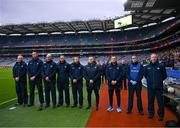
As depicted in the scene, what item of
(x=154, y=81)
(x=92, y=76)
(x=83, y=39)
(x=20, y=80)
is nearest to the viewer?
(x=154, y=81)

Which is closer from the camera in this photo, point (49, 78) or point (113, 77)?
point (113, 77)

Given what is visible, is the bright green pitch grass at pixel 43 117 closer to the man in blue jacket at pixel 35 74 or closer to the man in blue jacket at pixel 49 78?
the man in blue jacket at pixel 49 78

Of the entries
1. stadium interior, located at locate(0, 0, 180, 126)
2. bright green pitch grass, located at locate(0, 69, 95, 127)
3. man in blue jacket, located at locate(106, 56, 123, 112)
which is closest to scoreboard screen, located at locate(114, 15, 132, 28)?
stadium interior, located at locate(0, 0, 180, 126)

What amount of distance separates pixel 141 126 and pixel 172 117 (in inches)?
64.5

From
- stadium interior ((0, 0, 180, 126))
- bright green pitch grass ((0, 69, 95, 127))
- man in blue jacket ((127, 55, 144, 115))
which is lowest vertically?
bright green pitch grass ((0, 69, 95, 127))

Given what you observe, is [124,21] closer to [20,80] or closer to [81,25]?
[81,25]

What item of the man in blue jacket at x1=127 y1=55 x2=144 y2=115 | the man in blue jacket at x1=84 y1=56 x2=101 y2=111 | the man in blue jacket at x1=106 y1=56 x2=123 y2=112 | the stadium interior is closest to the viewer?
the man in blue jacket at x1=127 y1=55 x2=144 y2=115

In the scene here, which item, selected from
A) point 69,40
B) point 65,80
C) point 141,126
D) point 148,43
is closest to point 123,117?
point 141,126

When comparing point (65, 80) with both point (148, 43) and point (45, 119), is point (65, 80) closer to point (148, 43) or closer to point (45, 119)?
point (45, 119)

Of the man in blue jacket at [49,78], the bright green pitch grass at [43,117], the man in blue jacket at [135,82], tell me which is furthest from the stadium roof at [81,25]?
the bright green pitch grass at [43,117]

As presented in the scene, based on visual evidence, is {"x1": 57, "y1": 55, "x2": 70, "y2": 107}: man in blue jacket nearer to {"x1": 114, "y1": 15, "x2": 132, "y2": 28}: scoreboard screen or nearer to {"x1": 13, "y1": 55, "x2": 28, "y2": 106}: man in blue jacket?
{"x1": 13, "y1": 55, "x2": 28, "y2": 106}: man in blue jacket

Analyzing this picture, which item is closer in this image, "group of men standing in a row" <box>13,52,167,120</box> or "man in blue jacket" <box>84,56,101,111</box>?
"group of men standing in a row" <box>13,52,167,120</box>

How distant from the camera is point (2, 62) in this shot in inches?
2630

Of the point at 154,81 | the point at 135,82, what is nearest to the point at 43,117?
the point at 135,82
